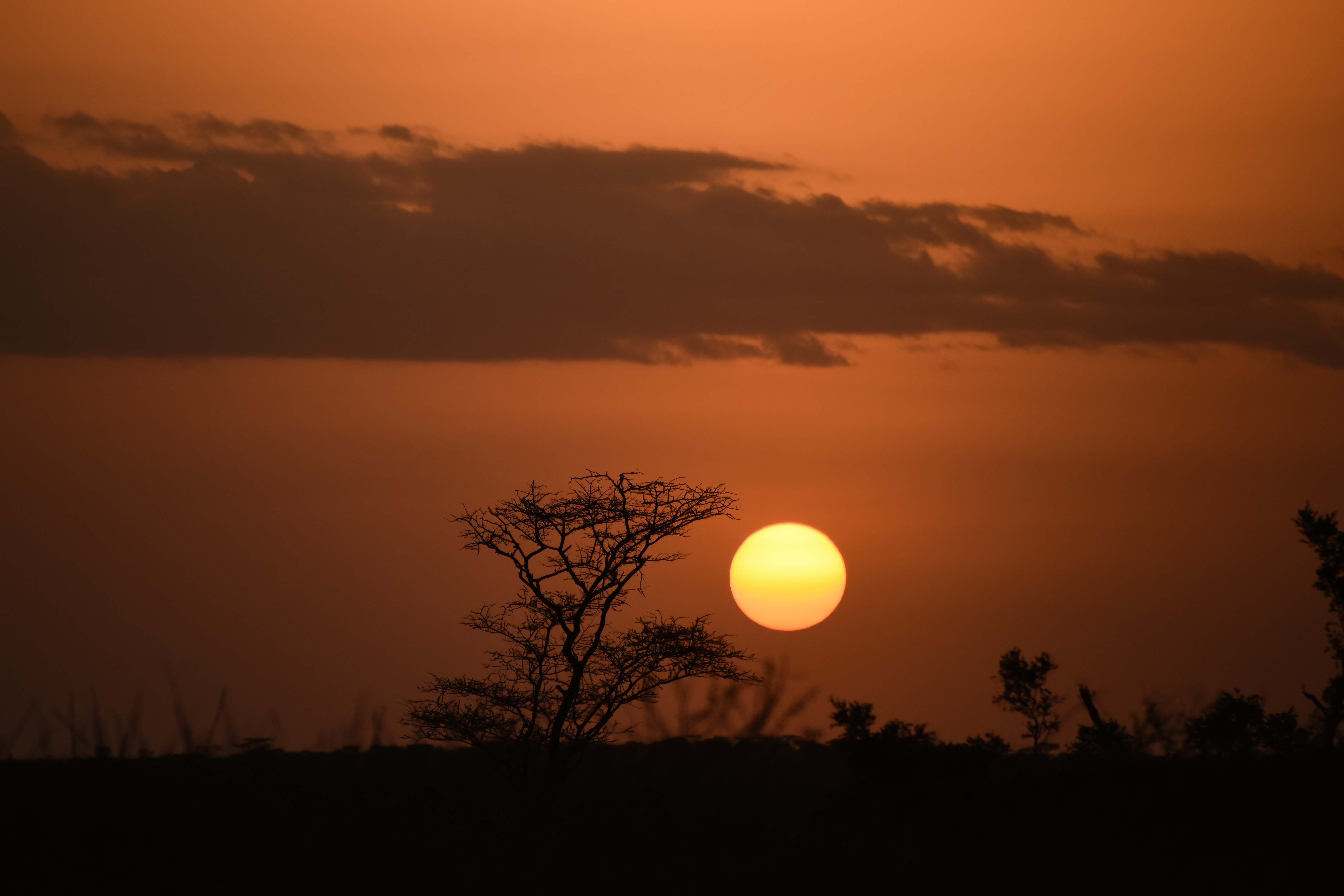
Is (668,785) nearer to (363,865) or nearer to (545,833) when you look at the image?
(545,833)

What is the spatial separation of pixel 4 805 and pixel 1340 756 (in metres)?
33.2

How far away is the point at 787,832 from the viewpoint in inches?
1265

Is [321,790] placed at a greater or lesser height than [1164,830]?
greater

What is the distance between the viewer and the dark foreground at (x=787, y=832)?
94.2 ft

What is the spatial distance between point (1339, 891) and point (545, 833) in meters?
17.4

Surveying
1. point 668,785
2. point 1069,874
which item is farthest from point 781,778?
point 1069,874

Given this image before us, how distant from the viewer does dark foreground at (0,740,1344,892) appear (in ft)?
94.2

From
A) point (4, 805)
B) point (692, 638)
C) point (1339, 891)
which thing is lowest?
point (1339, 891)

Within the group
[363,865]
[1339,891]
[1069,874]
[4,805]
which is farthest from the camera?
[4,805]

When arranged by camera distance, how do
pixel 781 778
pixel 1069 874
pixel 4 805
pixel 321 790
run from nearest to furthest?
pixel 1069 874, pixel 4 805, pixel 321 790, pixel 781 778

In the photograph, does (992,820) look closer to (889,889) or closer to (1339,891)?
(889,889)

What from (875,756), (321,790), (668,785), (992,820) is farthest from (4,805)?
(992,820)

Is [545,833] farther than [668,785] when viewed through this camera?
No

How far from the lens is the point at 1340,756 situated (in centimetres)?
3070
